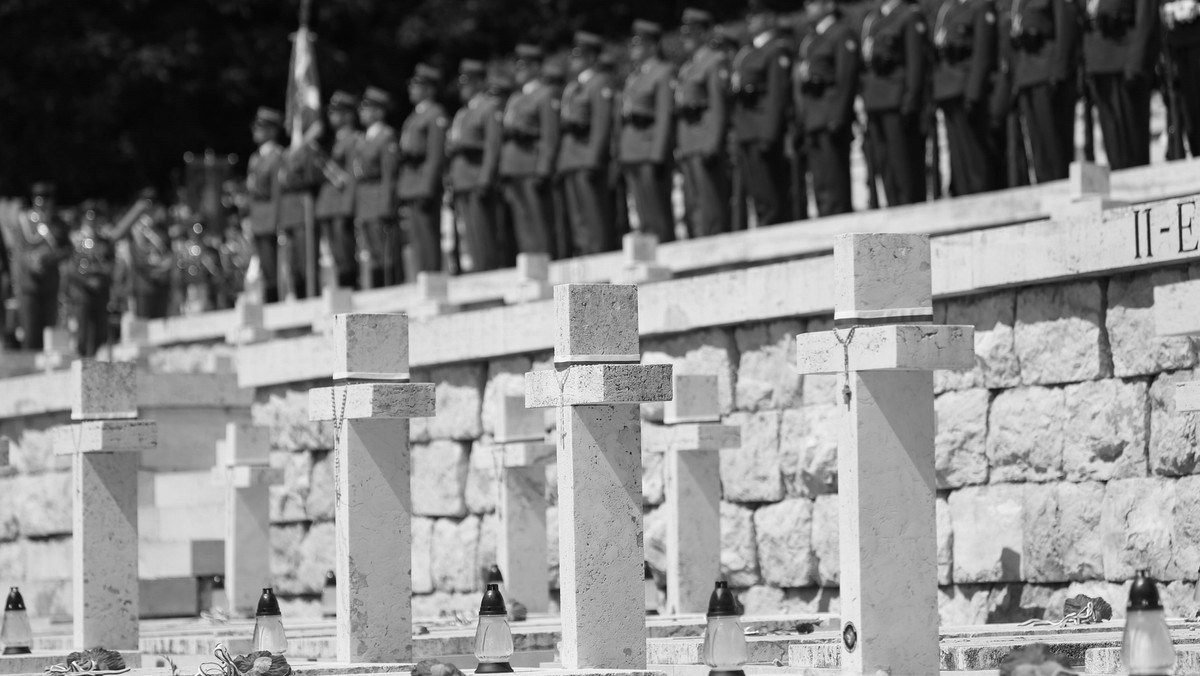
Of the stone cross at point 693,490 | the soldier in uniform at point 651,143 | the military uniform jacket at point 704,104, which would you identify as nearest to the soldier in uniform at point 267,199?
the soldier in uniform at point 651,143

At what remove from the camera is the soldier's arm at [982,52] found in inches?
670

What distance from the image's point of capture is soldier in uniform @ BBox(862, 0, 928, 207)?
1764 centimetres

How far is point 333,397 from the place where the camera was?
11.2 m

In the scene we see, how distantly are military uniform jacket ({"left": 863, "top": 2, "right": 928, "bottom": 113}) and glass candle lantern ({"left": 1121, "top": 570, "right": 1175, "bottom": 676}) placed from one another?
968cm

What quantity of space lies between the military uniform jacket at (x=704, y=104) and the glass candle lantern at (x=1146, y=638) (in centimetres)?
1129

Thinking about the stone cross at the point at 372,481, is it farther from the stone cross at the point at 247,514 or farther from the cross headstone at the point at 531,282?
the cross headstone at the point at 531,282

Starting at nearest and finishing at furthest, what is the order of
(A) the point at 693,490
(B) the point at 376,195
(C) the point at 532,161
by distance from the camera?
(A) the point at 693,490, (C) the point at 532,161, (B) the point at 376,195

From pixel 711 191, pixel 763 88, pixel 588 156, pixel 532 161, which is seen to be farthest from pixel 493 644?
pixel 532 161

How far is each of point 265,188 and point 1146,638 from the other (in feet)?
60.7

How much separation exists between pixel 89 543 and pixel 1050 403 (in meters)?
5.03

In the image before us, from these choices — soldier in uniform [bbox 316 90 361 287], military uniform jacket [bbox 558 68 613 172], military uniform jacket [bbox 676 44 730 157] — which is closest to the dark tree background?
soldier in uniform [bbox 316 90 361 287]

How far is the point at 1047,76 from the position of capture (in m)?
16.5

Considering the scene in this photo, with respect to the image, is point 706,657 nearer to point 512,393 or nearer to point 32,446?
point 512,393

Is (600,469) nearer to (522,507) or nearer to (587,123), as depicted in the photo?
(522,507)
